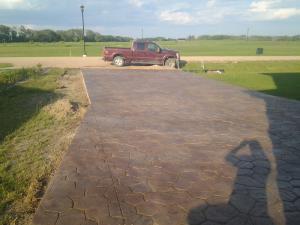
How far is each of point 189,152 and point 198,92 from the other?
663cm

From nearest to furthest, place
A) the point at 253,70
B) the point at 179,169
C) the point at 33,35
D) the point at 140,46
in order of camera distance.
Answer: the point at 179,169
the point at 140,46
the point at 253,70
the point at 33,35

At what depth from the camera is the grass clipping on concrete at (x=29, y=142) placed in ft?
12.5

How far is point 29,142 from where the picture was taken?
245 inches

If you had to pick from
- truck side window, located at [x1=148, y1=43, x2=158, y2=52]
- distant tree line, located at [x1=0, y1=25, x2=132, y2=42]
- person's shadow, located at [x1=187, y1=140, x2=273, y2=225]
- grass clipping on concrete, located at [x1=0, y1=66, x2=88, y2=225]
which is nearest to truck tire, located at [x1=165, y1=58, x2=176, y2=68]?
truck side window, located at [x1=148, y1=43, x2=158, y2=52]

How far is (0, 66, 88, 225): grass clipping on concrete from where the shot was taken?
150 inches

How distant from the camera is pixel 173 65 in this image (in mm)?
23266

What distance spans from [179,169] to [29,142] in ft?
11.0

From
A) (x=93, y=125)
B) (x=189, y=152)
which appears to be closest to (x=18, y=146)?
(x=93, y=125)

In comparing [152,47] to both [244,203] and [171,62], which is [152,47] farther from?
[244,203]

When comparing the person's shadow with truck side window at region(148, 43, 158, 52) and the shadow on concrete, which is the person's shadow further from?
truck side window at region(148, 43, 158, 52)

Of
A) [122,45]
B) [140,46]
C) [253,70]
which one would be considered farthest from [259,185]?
[122,45]

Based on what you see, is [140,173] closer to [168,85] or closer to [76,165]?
[76,165]

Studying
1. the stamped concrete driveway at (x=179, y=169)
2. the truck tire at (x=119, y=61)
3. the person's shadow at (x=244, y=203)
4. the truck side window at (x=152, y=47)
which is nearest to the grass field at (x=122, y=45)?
the truck tire at (x=119, y=61)

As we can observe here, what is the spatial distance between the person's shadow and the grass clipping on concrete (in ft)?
6.53
